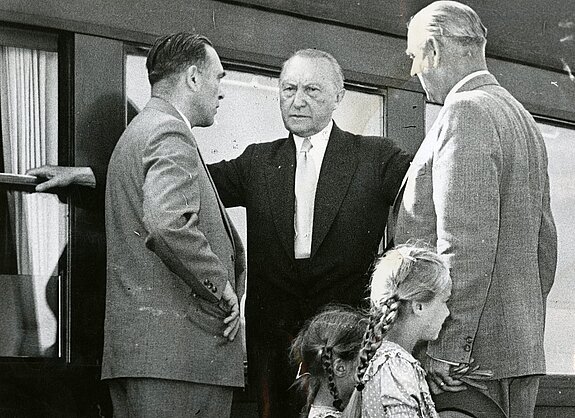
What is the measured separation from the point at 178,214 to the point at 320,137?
59 cm

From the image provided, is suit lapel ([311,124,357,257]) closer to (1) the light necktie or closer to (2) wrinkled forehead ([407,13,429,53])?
(1) the light necktie

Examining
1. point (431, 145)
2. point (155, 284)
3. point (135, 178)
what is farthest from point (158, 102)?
point (431, 145)

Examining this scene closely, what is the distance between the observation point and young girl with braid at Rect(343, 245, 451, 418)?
277 centimetres

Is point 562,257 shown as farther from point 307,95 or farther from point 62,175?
point 62,175

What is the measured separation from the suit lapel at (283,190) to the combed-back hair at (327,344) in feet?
0.71

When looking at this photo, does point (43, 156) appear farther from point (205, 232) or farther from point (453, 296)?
point (453, 296)

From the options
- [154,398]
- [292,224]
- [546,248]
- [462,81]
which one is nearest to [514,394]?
[546,248]

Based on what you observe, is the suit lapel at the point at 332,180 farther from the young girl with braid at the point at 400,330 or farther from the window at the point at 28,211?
the window at the point at 28,211

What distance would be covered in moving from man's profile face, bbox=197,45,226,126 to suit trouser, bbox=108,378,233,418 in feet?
2.44

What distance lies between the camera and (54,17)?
2.97 meters

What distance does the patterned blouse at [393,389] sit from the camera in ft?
9.02

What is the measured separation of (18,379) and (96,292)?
0.30 metres

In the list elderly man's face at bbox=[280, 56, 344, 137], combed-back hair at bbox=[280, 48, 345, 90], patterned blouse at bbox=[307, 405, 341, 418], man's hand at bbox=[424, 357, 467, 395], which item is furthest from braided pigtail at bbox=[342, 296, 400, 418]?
combed-back hair at bbox=[280, 48, 345, 90]

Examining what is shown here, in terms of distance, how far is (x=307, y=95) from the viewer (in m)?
3.35
